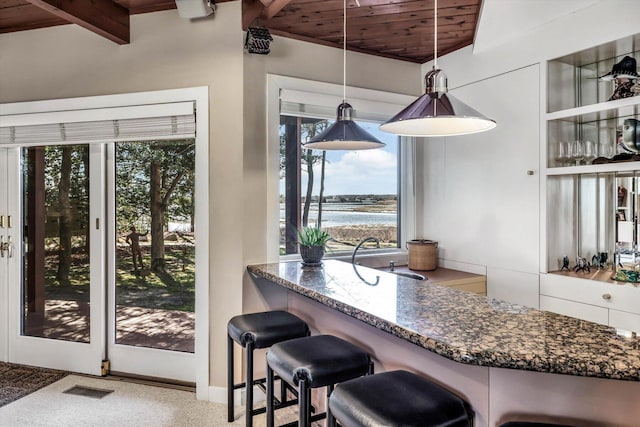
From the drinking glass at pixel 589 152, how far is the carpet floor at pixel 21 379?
3.98 meters

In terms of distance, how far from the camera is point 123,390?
2992mm

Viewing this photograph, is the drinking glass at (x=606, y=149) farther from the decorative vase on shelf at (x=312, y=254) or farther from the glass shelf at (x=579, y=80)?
the decorative vase on shelf at (x=312, y=254)

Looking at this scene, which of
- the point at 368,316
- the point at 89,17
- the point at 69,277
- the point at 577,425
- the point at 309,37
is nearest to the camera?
the point at 577,425

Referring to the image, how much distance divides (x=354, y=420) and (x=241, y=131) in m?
2.00

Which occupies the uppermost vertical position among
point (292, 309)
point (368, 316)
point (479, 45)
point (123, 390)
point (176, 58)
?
point (479, 45)

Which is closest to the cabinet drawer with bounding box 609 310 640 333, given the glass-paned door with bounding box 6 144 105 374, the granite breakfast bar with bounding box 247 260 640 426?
the granite breakfast bar with bounding box 247 260 640 426

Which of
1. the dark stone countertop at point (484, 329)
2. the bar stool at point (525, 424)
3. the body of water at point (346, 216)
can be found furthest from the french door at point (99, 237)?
the bar stool at point (525, 424)

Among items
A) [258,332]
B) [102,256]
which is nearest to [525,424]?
[258,332]

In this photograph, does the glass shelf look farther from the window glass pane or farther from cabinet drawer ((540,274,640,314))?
the window glass pane

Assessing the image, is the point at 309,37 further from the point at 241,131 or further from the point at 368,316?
the point at 368,316

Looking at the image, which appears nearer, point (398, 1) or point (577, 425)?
point (577, 425)

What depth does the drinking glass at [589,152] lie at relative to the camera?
9.04 feet

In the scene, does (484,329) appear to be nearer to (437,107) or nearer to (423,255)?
(437,107)

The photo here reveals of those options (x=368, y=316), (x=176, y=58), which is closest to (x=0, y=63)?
(x=176, y=58)
